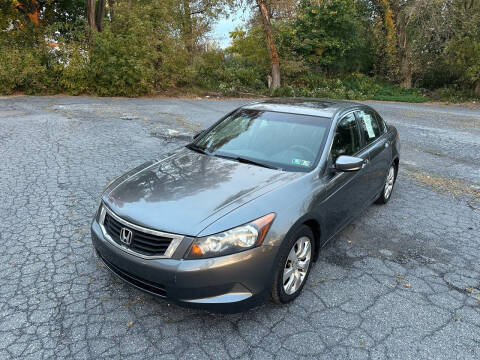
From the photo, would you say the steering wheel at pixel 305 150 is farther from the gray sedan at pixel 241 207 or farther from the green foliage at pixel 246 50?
the green foliage at pixel 246 50

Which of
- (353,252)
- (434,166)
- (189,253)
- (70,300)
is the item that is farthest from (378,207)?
(70,300)

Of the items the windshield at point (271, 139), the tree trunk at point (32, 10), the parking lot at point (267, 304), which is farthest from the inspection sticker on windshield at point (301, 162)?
the tree trunk at point (32, 10)

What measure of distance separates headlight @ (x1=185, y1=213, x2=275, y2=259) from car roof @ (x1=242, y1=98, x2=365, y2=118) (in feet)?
6.08

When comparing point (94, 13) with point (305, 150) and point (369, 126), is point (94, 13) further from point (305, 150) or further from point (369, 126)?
point (305, 150)

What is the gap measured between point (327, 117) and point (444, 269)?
1966 millimetres

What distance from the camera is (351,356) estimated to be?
8.59ft

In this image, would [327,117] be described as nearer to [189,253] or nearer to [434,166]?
[189,253]

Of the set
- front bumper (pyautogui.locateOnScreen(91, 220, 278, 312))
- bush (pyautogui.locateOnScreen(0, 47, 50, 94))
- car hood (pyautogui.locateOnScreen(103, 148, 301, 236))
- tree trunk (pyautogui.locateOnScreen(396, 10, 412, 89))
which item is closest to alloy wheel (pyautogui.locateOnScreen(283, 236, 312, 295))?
front bumper (pyautogui.locateOnScreen(91, 220, 278, 312))

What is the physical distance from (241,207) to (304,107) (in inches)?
77.4

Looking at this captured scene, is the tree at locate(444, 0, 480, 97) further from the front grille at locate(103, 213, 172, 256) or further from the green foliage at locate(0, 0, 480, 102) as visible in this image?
the front grille at locate(103, 213, 172, 256)

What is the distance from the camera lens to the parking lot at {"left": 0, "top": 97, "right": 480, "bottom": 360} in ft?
8.79

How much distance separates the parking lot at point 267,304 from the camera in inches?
105

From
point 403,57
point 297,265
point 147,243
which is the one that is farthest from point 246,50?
point 147,243

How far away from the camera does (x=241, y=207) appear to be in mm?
2822
